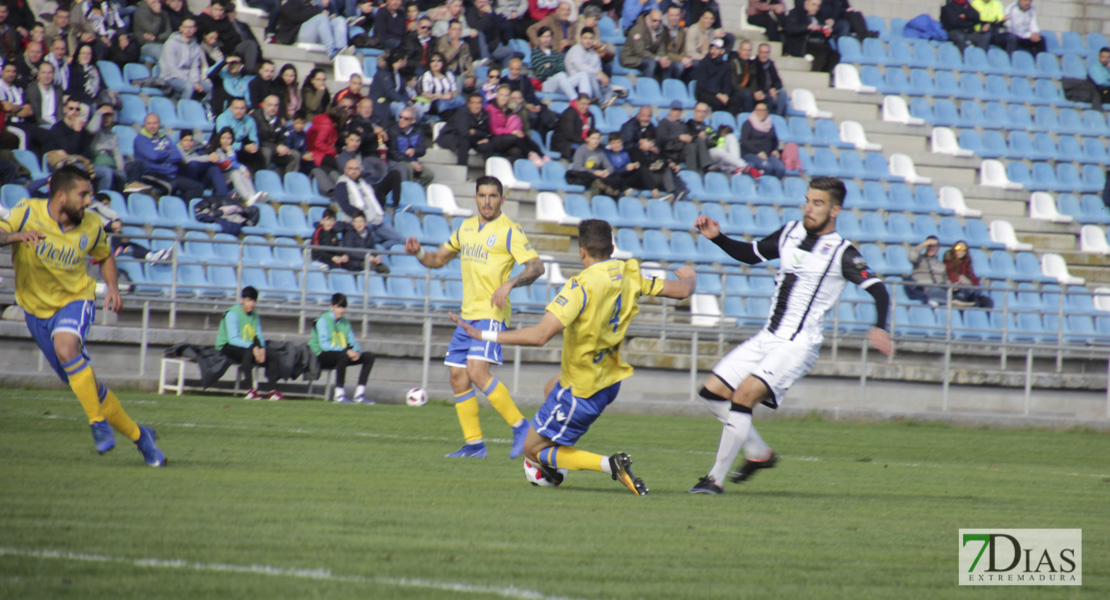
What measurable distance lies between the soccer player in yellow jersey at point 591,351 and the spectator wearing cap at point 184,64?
1273 centimetres

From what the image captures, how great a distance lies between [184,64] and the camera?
59.2 ft

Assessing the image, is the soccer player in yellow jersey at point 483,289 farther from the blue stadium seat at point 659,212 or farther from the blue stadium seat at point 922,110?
the blue stadium seat at point 922,110

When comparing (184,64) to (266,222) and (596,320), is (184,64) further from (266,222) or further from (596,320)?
(596,320)

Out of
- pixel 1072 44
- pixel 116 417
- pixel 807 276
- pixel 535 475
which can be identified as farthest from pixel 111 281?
pixel 1072 44

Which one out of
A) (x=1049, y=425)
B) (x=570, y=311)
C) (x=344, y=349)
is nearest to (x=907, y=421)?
(x=1049, y=425)

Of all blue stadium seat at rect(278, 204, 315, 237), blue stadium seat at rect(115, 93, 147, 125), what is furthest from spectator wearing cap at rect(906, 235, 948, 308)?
blue stadium seat at rect(115, 93, 147, 125)

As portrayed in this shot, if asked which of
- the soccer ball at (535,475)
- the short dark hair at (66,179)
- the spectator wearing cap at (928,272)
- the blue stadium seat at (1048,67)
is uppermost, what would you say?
the blue stadium seat at (1048,67)

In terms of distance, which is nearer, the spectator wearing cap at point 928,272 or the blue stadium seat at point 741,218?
the spectator wearing cap at point 928,272

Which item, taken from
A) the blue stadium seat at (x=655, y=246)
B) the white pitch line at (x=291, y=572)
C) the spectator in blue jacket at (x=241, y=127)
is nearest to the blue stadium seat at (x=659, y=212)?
the blue stadium seat at (x=655, y=246)

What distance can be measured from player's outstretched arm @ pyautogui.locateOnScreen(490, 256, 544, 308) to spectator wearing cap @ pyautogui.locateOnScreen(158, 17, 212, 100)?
442 inches

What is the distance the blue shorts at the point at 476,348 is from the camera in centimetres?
873

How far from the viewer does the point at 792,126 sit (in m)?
22.3

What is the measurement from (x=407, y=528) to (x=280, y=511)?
0.72 meters

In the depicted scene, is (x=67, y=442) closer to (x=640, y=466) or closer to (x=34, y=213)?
(x=34, y=213)
